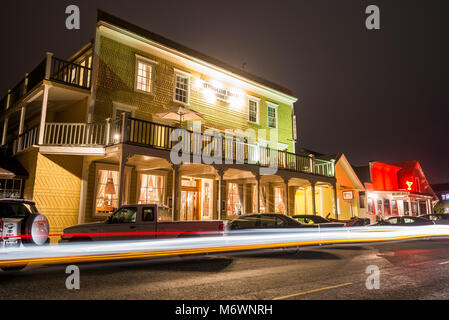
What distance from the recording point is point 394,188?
36.1 metres

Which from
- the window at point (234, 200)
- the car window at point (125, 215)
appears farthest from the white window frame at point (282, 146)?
the car window at point (125, 215)

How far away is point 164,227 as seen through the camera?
9.26 meters

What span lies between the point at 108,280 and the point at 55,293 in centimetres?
121

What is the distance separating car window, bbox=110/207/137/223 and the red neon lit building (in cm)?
2565

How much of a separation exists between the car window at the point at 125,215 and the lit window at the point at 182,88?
9.16 meters

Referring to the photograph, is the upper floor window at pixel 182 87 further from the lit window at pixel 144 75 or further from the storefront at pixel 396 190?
the storefront at pixel 396 190

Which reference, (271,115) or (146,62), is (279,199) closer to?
(271,115)

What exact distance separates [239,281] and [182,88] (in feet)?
44.3

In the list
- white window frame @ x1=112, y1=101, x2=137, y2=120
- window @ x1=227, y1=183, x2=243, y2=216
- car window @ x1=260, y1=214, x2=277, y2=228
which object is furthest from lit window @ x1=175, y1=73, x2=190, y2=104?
car window @ x1=260, y1=214, x2=277, y2=228

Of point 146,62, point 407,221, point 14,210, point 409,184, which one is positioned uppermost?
point 146,62

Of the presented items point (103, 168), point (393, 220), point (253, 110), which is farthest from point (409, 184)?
point (103, 168)
